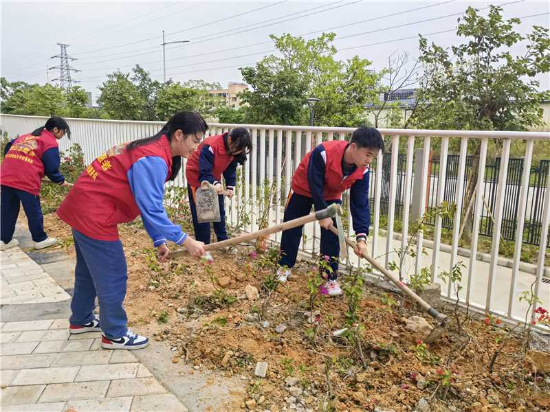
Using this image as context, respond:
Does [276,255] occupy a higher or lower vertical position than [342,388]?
higher

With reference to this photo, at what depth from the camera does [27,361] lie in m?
2.67

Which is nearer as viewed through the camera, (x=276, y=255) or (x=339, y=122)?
(x=276, y=255)

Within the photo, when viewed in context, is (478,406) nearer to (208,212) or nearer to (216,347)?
(216,347)

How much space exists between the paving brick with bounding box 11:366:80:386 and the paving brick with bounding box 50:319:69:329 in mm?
576

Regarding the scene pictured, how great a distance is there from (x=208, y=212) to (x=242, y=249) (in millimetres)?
835

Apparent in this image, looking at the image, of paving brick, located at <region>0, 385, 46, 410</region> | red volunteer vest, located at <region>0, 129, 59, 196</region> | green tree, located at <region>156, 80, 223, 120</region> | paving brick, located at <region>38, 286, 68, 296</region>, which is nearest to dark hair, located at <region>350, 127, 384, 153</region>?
paving brick, located at <region>0, 385, 46, 410</region>

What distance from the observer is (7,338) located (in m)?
2.99

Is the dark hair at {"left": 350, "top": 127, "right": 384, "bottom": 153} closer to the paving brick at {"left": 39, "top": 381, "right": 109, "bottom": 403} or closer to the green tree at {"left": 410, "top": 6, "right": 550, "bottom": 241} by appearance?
the paving brick at {"left": 39, "top": 381, "right": 109, "bottom": 403}

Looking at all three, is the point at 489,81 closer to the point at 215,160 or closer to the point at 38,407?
the point at 215,160

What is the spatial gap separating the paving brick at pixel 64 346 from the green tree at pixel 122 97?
16917 millimetres

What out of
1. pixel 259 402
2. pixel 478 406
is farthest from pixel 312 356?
pixel 478 406

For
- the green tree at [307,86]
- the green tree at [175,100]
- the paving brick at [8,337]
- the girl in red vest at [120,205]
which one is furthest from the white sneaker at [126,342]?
the green tree at [175,100]

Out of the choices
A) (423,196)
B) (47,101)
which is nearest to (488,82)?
(423,196)

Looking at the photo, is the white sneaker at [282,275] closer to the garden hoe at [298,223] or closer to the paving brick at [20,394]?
the garden hoe at [298,223]
